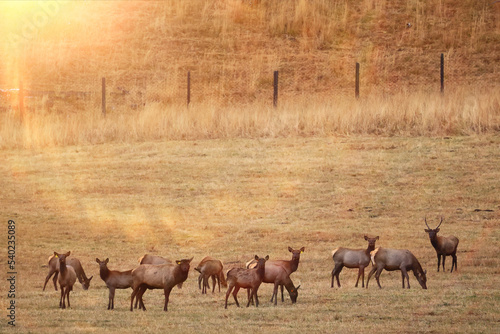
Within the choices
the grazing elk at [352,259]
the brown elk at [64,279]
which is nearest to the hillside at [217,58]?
the grazing elk at [352,259]

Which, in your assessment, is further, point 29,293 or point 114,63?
point 114,63

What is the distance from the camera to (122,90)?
4503cm

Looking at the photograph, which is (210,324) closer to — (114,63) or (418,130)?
(418,130)

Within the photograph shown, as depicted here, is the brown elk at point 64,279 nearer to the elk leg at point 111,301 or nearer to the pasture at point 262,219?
the pasture at point 262,219

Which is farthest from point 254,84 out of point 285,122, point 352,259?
point 352,259

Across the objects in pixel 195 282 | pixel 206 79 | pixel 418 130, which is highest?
pixel 206 79

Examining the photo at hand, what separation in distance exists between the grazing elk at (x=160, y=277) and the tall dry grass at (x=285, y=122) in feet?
63.5

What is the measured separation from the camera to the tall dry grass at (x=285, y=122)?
100ft

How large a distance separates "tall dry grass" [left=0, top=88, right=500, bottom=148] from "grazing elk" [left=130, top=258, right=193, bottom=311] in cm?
1934

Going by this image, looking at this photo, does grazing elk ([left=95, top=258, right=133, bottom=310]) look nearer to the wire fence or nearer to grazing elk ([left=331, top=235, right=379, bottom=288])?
grazing elk ([left=331, top=235, right=379, bottom=288])

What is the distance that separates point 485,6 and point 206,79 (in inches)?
666

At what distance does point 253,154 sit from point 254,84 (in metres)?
16.9

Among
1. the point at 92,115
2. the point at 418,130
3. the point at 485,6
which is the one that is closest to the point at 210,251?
the point at 418,130

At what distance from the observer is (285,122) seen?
31.9m
